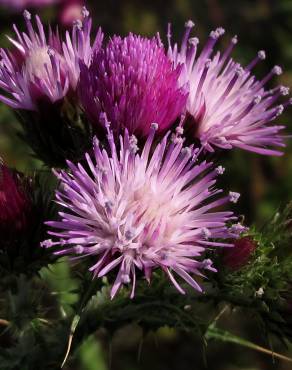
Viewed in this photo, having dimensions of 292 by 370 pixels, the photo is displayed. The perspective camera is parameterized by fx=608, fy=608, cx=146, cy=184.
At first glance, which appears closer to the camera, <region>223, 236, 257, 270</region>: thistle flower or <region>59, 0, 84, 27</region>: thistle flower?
<region>223, 236, 257, 270</region>: thistle flower

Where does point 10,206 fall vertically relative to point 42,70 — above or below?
below

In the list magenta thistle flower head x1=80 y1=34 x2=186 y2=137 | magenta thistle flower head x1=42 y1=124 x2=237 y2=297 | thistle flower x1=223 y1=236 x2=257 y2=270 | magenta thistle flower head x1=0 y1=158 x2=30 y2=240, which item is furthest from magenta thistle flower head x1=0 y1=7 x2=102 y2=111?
thistle flower x1=223 y1=236 x2=257 y2=270

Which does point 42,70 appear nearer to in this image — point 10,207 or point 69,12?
point 10,207

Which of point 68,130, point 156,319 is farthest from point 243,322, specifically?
point 68,130

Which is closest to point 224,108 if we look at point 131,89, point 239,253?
point 131,89

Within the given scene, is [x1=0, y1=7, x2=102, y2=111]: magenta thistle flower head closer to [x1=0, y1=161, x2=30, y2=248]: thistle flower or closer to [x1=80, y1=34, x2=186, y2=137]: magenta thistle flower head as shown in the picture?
[x1=80, y1=34, x2=186, y2=137]: magenta thistle flower head

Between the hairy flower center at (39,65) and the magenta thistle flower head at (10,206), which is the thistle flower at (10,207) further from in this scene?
the hairy flower center at (39,65)

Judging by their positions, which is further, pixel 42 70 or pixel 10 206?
pixel 42 70
